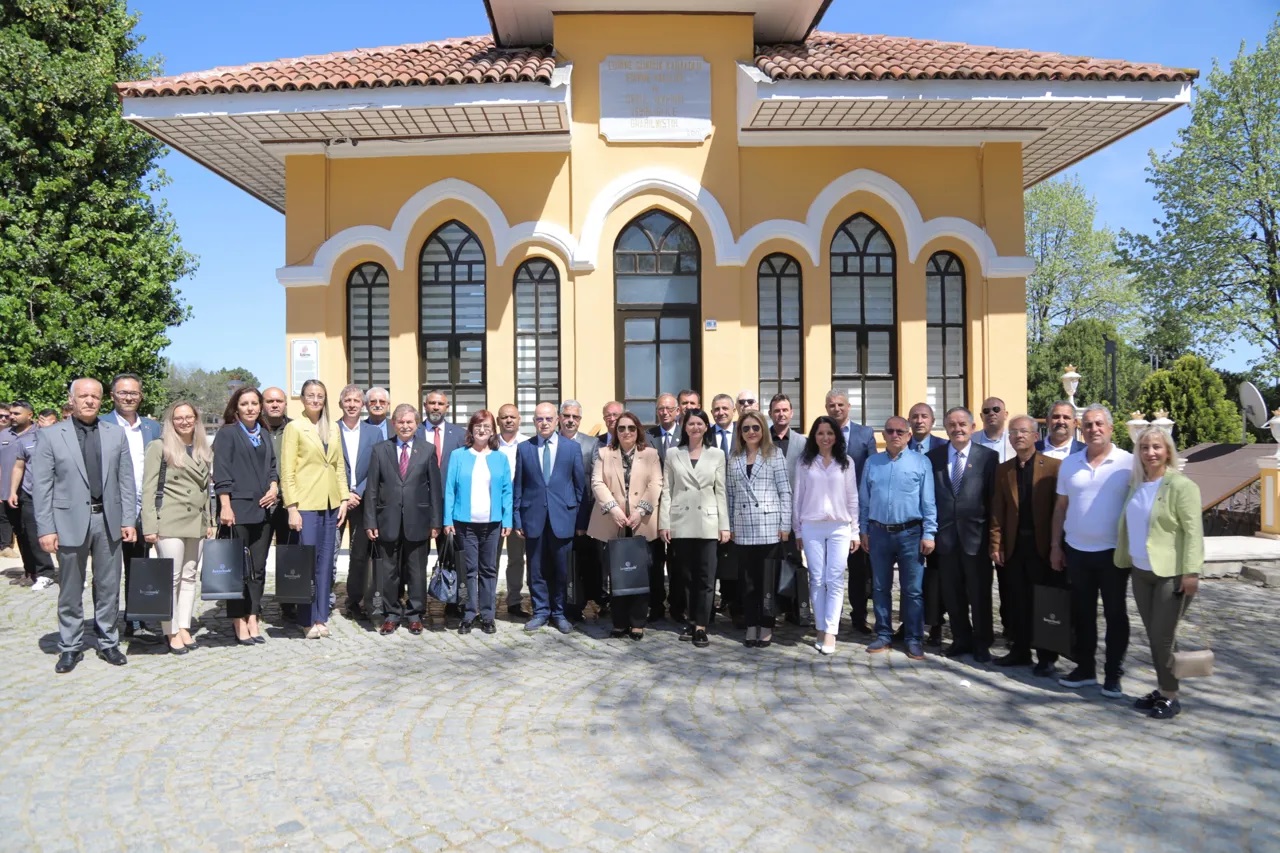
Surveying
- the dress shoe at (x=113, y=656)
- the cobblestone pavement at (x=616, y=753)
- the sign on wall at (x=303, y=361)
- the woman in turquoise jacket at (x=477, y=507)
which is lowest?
the cobblestone pavement at (x=616, y=753)

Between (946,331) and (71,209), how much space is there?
1539 centimetres

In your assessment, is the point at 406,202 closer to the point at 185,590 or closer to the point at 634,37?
the point at 634,37

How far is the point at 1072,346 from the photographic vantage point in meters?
33.2

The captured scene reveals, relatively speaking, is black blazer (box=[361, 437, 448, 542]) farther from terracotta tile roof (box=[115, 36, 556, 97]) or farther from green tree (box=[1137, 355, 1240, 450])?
green tree (box=[1137, 355, 1240, 450])

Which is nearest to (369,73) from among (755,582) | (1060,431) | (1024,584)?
(755,582)

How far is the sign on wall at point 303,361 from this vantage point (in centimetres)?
1144

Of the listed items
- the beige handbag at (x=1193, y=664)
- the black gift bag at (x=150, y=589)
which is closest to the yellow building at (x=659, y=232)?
the black gift bag at (x=150, y=589)

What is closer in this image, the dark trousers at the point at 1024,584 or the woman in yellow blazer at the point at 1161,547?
the woman in yellow blazer at the point at 1161,547

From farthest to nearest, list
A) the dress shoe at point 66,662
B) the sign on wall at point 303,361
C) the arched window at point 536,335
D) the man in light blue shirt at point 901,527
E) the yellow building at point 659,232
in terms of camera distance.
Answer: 1. the arched window at point 536,335
2. the sign on wall at point 303,361
3. the yellow building at point 659,232
4. the man in light blue shirt at point 901,527
5. the dress shoe at point 66,662

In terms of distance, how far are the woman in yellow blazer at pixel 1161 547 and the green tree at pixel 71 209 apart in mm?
16289

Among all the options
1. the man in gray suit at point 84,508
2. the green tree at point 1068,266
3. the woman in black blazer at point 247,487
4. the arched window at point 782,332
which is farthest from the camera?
the green tree at point 1068,266

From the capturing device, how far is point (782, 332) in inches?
460

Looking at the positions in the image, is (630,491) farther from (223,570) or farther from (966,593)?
(223,570)

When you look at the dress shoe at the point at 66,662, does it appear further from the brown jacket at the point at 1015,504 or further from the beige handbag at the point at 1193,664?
the beige handbag at the point at 1193,664
